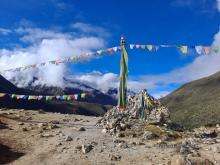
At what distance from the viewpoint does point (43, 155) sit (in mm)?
35031

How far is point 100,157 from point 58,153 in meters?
3.49

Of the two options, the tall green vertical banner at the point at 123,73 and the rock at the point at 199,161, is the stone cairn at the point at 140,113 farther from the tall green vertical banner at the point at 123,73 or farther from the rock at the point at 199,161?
the rock at the point at 199,161

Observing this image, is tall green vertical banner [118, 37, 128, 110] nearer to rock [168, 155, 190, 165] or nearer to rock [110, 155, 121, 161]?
rock [110, 155, 121, 161]

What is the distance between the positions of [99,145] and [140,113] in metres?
10.4

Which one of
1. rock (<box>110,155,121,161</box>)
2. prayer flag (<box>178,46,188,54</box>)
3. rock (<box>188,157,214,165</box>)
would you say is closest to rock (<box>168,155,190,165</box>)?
rock (<box>188,157,214,165</box>)

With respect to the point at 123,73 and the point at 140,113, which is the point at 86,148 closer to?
the point at 140,113

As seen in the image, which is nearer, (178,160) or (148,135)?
(178,160)

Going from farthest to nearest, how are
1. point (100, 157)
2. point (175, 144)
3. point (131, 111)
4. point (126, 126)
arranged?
1. point (131, 111)
2. point (126, 126)
3. point (175, 144)
4. point (100, 157)

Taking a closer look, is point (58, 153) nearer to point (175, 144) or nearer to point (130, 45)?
point (175, 144)

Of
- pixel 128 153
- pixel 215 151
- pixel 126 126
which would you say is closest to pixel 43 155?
pixel 128 153

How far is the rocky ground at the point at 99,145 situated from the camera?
110 ft

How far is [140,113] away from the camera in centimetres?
4641

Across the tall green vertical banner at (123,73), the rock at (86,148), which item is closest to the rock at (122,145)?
the rock at (86,148)

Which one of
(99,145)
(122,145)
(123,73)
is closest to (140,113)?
(123,73)
